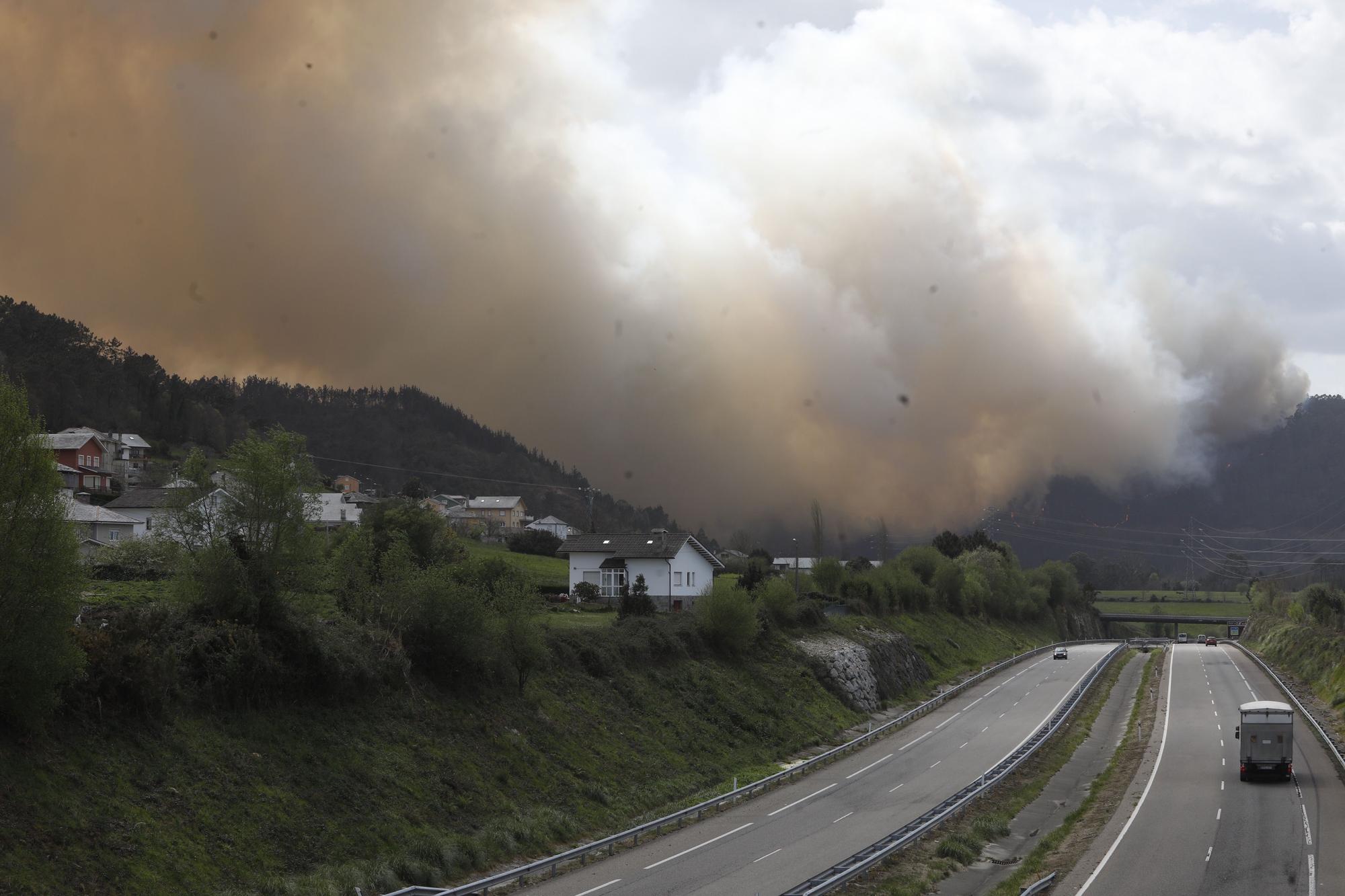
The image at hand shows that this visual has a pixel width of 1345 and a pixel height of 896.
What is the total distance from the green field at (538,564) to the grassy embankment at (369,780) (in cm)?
3131

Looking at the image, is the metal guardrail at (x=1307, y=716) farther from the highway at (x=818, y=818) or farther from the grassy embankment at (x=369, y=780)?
the grassy embankment at (x=369, y=780)

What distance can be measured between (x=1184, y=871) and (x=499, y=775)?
82.9ft

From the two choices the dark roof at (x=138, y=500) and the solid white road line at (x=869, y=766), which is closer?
the solid white road line at (x=869, y=766)

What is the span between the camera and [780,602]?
88438 mm

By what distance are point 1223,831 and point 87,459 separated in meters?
125

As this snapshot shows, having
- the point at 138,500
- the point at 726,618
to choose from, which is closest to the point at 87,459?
the point at 138,500

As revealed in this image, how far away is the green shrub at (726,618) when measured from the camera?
74812mm

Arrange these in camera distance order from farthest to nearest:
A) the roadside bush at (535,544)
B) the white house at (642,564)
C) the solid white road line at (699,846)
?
1. the roadside bush at (535,544)
2. the white house at (642,564)
3. the solid white road line at (699,846)

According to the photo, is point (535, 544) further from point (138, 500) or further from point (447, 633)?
point (447, 633)

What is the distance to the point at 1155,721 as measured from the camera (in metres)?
69.2

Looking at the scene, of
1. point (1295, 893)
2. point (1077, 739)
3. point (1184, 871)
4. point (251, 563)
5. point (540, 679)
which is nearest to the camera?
point (1295, 893)

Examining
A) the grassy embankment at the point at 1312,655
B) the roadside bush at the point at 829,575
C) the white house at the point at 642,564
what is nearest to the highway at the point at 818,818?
the grassy embankment at the point at 1312,655

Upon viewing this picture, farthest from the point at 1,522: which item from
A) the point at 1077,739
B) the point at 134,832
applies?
the point at 1077,739

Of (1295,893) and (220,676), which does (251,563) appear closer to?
(220,676)
